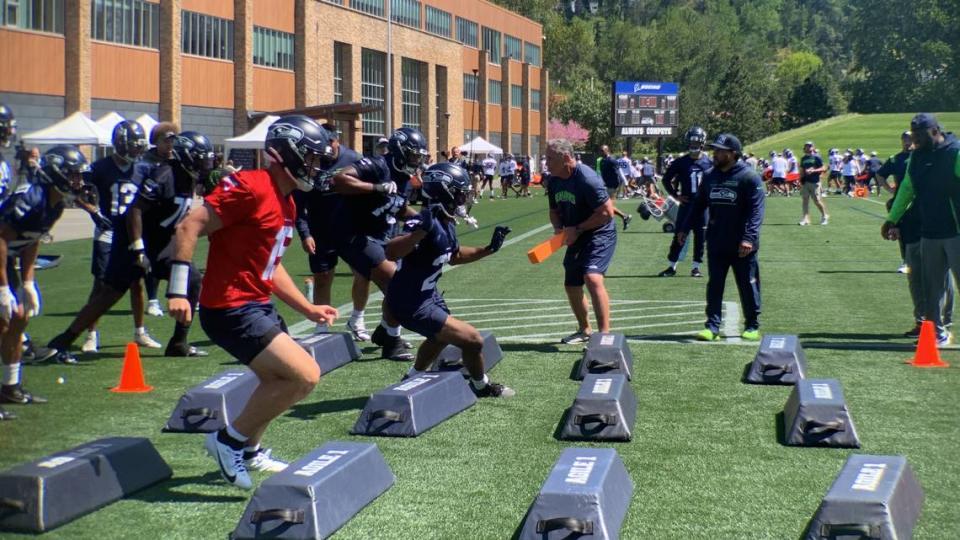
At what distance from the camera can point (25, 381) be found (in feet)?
32.0

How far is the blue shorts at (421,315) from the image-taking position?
8773mm

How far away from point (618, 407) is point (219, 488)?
260cm

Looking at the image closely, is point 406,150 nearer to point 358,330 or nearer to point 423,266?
point 358,330

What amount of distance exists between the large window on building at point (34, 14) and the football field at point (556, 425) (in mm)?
29261

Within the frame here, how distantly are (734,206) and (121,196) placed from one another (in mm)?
5849

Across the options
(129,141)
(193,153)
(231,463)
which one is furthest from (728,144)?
(231,463)

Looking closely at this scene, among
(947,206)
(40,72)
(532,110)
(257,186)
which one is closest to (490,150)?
(40,72)

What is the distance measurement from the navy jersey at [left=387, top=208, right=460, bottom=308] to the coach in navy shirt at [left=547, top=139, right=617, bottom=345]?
2747 millimetres

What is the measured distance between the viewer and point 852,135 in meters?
108

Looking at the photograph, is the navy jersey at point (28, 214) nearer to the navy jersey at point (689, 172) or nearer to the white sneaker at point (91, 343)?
the white sneaker at point (91, 343)

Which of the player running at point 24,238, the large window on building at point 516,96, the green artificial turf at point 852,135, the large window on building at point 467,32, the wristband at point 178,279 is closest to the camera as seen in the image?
the wristband at point 178,279

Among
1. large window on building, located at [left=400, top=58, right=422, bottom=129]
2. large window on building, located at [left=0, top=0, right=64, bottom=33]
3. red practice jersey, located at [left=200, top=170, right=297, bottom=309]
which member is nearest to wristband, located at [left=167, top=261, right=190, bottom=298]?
red practice jersey, located at [left=200, top=170, right=297, bottom=309]

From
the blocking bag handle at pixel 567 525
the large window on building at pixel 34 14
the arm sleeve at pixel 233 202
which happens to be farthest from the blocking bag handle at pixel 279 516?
the large window on building at pixel 34 14

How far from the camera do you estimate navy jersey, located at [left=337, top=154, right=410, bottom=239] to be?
1124 cm
